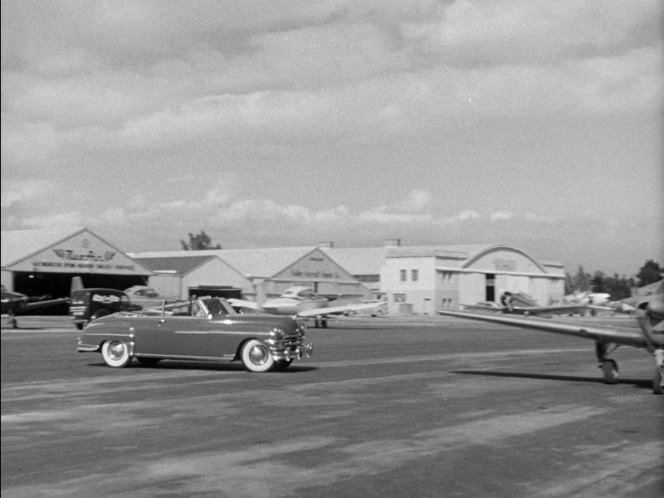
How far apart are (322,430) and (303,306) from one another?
16682 millimetres

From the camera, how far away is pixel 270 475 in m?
16.6

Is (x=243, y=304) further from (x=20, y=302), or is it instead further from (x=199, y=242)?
(x=20, y=302)

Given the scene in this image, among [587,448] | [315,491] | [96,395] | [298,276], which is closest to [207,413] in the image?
[96,395]

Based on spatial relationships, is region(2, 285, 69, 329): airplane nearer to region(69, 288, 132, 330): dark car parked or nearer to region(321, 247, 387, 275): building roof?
region(69, 288, 132, 330): dark car parked

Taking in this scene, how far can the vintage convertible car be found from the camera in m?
4.10

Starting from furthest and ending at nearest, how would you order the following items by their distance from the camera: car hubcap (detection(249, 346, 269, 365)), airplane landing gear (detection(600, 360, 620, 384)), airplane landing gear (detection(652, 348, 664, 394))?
airplane landing gear (detection(600, 360, 620, 384)) < car hubcap (detection(249, 346, 269, 365)) < airplane landing gear (detection(652, 348, 664, 394))

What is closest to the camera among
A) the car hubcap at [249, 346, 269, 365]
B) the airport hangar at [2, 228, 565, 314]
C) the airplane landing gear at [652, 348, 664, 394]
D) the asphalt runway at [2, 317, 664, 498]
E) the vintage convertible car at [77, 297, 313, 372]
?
the airplane landing gear at [652, 348, 664, 394]

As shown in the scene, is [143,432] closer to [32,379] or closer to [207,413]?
[207,413]

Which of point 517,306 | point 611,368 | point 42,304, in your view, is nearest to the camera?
point 517,306

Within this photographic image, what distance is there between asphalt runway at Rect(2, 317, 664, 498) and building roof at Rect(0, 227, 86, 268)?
386 centimetres

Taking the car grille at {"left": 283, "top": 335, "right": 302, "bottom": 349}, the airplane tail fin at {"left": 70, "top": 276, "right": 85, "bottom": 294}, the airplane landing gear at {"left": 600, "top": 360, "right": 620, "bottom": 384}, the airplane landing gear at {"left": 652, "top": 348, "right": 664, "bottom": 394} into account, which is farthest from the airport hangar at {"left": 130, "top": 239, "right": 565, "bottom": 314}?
the airplane landing gear at {"left": 600, "top": 360, "right": 620, "bottom": 384}

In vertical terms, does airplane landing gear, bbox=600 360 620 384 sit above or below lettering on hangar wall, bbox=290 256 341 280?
below

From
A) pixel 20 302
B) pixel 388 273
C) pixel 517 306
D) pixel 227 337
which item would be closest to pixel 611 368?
pixel 517 306

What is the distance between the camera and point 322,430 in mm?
20953
